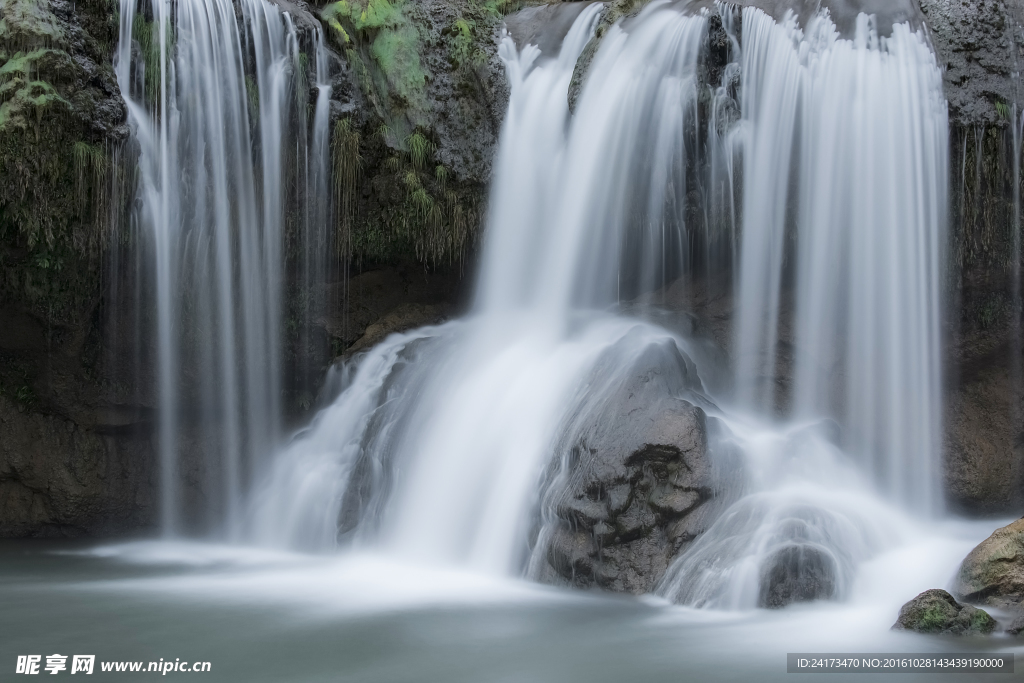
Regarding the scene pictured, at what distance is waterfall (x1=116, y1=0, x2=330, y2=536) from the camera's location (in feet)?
32.9

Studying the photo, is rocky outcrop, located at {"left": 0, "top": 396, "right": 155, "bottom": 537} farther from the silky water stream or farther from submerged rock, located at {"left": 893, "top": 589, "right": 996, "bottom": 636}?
submerged rock, located at {"left": 893, "top": 589, "right": 996, "bottom": 636}

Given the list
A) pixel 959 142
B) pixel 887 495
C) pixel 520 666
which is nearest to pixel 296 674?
pixel 520 666

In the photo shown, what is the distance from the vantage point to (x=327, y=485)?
31.7 ft

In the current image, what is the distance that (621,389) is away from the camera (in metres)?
8.78

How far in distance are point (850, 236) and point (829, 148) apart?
90 centimetres

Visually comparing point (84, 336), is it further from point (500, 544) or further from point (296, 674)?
point (296, 674)

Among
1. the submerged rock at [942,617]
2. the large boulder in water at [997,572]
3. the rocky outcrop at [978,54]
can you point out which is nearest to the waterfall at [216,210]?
the rocky outcrop at [978,54]

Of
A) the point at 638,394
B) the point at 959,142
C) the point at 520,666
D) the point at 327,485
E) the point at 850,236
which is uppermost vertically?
the point at 959,142

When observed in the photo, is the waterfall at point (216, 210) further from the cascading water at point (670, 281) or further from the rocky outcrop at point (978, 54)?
the rocky outcrop at point (978, 54)

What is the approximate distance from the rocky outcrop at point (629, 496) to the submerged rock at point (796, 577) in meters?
0.79

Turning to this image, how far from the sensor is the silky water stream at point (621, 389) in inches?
273

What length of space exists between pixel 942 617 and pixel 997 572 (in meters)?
0.72
